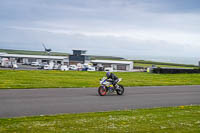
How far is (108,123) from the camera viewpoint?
10.4m

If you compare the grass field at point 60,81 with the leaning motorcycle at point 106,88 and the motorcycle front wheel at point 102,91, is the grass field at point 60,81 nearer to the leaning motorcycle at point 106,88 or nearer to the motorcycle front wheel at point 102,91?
the leaning motorcycle at point 106,88

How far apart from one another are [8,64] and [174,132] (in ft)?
202

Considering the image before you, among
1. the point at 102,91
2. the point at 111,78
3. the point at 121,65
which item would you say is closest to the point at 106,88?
the point at 102,91

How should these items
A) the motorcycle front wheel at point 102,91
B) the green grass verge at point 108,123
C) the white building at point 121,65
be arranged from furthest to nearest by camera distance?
1. the white building at point 121,65
2. the motorcycle front wheel at point 102,91
3. the green grass verge at point 108,123

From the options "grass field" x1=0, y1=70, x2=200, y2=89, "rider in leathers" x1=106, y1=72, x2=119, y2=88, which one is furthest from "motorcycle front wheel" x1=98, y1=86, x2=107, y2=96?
"grass field" x1=0, y1=70, x2=200, y2=89

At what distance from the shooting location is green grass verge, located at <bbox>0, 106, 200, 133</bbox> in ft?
30.5

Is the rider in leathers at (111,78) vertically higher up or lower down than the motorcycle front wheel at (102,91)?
higher up

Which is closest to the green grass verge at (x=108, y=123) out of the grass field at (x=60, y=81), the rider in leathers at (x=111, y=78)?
the rider in leathers at (x=111, y=78)

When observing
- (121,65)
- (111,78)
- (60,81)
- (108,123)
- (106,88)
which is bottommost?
(108,123)

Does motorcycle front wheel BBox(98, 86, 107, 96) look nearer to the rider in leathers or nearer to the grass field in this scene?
the rider in leathers

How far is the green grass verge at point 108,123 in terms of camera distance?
30.5 feet

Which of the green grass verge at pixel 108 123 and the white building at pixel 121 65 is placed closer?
the green grass verge at pixel 108 123

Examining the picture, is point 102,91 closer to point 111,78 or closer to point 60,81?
point 111,78

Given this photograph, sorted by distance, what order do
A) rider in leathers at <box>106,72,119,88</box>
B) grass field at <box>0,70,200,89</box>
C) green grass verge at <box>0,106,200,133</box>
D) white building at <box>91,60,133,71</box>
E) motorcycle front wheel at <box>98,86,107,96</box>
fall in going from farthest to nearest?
white building at <box>91,60,133,71</box> < grass field at <box>0,70,200,89</box> < rider in leathers at <box>106,72,119,88</box> < motorcycle front wheel at <box>98,86,107,96</box> < green grass verge at <box>0,106,200,133</box>
